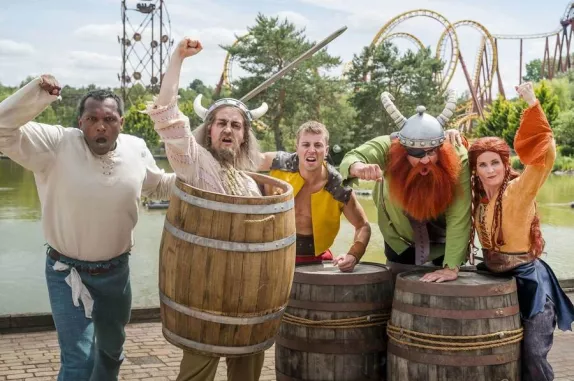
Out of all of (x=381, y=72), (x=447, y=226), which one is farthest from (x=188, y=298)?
(x=381, y=72)

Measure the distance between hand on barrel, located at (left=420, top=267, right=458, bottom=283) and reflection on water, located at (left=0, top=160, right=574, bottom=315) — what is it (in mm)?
3024

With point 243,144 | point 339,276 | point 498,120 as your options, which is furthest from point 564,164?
point 243,144

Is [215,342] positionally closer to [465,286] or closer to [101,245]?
[101,245]

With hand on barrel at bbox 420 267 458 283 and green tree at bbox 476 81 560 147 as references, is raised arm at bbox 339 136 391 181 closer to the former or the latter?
hand on barrel at bbox 420 267 458 283

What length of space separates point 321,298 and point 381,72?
40.4m

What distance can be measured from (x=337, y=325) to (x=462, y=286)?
64cm

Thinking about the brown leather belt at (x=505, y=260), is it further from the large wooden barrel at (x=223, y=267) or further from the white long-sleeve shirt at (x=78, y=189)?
the white long-sleeve shirt at (x=78, y=189)

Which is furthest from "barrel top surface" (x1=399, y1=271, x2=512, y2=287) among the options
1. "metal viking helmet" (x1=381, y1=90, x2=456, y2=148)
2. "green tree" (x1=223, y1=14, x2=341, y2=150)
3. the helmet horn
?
"green tree" (x1=223, y1=14, x2=341, y2=150)

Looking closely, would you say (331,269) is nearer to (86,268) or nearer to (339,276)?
(339,276)

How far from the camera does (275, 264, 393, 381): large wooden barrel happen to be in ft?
12.4

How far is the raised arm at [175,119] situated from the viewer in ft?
10.4

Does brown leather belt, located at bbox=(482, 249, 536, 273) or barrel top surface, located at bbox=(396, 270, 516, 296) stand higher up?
brown leather belt, located at bbox=(482, 249, 536, 273)

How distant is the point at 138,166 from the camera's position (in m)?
3.60

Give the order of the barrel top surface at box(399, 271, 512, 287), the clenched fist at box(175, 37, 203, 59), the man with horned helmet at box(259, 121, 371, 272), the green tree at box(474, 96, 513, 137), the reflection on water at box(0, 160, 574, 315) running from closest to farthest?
the clenched fist at box(175, 37, 203, 59)
the barrel top surface at box(399, 271, 512, 287)
the man with horned helmet at box(259, 121, 371, 272)
the reflection on water at box(0, 160, 574, 315)
the green tree at box(474, 96, 513, 137)
